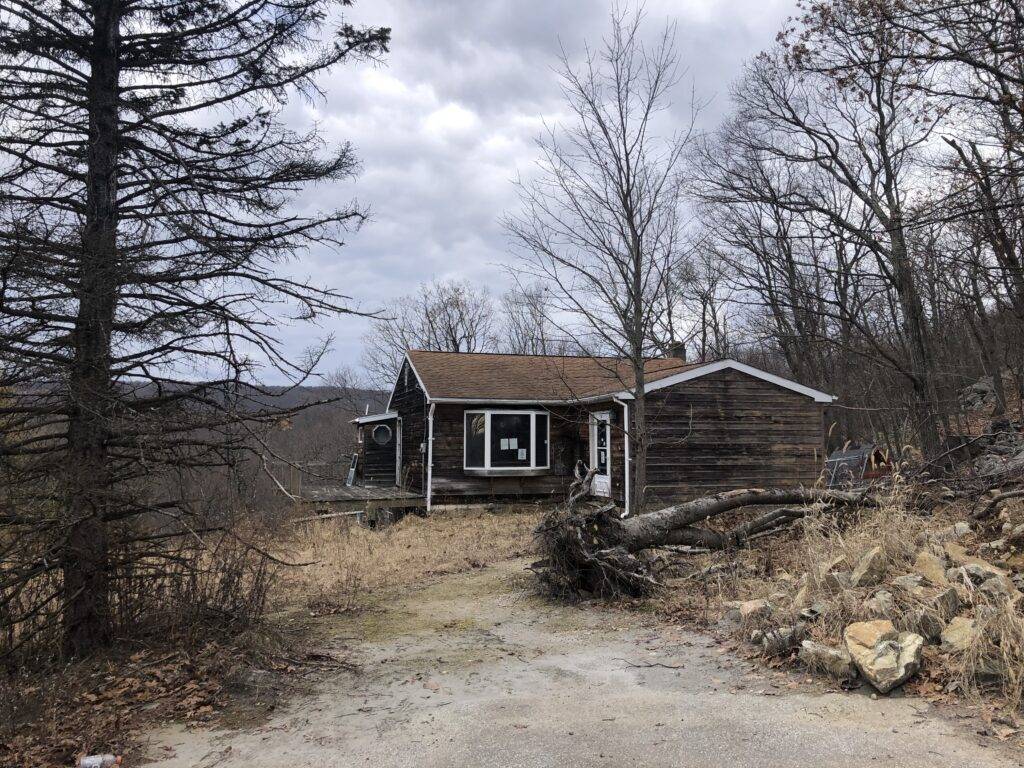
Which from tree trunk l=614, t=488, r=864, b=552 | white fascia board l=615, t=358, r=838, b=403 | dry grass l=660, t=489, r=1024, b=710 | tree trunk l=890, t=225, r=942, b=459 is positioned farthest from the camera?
tree trunk l=890, t=225, r=942, b=459

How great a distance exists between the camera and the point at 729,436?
15.8 m

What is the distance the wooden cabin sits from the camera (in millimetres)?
15570

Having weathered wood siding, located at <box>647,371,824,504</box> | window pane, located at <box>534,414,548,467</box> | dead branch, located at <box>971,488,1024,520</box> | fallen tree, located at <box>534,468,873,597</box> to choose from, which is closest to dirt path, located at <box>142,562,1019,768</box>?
fallen tree, located at <box>534,468,873,597</box>

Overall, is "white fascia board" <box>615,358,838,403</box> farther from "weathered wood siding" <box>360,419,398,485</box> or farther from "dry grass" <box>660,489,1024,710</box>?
"weathered wood siding" <box>360,419,398,485</box>

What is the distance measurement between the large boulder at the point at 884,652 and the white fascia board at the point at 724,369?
995cm

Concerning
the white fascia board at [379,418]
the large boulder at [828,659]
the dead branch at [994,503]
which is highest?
the white fascia board at [379,418]

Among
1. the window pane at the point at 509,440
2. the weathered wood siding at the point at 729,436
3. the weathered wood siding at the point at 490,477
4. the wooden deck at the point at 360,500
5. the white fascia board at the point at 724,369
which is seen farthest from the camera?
the window pane at the point at 509,440

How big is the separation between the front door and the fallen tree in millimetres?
7258

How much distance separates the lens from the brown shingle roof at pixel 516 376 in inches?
710

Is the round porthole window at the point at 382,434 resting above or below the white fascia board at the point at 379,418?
below

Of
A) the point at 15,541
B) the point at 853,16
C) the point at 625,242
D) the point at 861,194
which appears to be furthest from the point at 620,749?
the point at 861,194

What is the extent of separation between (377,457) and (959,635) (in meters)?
20.4

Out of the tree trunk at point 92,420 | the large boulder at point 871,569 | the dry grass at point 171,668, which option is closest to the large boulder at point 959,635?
the large boulder at point 871,569

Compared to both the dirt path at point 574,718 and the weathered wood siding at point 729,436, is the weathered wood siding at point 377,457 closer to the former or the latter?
the weathered wood siding at point 729,436
